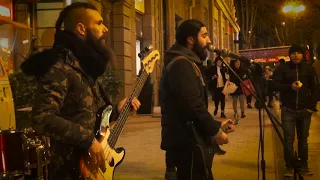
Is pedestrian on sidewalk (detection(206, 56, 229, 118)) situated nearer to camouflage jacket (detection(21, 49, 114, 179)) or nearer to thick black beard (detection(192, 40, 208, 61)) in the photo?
thick black beard (detection(192, 40, 208, 61))

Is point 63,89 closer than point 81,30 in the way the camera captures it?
Yes

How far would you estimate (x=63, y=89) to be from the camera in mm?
2662

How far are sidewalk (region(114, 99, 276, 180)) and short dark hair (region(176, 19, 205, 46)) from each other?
302cm

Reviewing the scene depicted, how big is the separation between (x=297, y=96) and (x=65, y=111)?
4.72m

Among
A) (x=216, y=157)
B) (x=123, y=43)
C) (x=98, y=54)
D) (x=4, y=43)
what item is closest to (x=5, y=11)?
(x=4, y=43)

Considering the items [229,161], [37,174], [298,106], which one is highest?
[298,106]

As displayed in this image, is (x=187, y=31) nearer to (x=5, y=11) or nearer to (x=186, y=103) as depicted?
(x=186, y=103)

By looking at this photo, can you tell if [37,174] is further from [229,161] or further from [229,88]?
[229,88]

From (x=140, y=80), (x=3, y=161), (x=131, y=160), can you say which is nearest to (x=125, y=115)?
(x=140, y=80)

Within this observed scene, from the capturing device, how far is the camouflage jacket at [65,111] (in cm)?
258

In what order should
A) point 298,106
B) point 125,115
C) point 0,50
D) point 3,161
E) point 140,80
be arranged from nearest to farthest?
point 125,115 → point 140,80 → point 3,161 → point 298,106 → point 0,50

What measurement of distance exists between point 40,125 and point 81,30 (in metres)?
0.68

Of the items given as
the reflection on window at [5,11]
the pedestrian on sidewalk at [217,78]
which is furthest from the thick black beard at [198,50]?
the pedestrian on sidewalk at [217,78]

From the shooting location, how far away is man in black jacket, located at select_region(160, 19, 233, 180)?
3.66 metres
